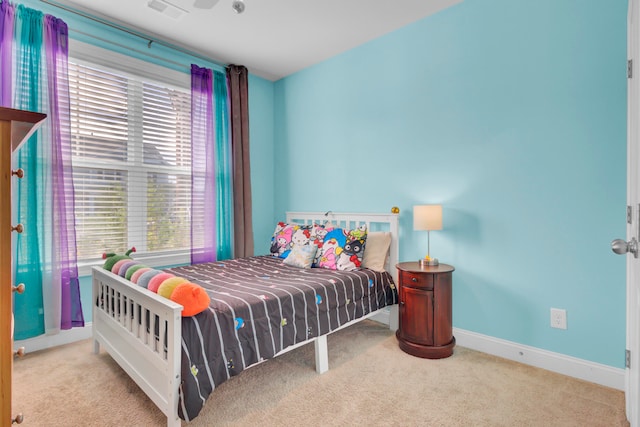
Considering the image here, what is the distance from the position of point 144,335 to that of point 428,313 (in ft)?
5.92

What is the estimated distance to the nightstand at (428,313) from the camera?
7.70ft

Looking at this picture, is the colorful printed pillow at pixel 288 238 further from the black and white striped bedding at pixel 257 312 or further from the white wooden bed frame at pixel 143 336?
the white wooden bed frame at pixel 143 336

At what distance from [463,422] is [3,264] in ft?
6.39

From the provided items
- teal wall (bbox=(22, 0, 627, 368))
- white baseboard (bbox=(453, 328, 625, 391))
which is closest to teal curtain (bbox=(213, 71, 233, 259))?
teal wall (bbox=(22, 0, 627, 368))

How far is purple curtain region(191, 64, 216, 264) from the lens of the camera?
11.1 feet

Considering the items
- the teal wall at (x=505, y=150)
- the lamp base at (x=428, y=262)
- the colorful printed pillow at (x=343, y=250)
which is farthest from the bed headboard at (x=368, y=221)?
the lamp base at (x=428, y=262)

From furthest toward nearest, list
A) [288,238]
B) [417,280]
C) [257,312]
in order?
[288,238] < [417,280] < [257,312]

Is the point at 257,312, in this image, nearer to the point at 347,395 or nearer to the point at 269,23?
the point at 347,395

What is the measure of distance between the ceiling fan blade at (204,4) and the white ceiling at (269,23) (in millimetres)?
22

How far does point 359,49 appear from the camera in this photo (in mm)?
3271

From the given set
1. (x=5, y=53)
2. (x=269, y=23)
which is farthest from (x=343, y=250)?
(x=5, y=53)

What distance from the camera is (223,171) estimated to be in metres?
3.56

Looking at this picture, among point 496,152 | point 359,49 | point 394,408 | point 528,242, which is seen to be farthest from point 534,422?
point 359,49

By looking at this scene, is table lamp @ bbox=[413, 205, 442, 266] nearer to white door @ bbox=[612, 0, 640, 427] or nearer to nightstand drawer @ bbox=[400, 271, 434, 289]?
nightstand drawer @ bbox=[400, 271, 434, 289]
